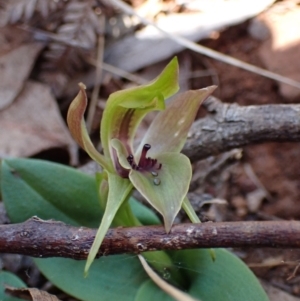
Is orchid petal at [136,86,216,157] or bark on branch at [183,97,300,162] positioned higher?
orchid petal at [136,86,216,157]

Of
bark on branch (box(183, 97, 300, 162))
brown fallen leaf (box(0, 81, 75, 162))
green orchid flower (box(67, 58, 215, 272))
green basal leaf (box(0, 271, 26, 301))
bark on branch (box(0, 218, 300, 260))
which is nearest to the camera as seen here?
bark on branch (box(0, 218, 300, 260))

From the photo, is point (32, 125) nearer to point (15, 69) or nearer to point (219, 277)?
point (15, 69)

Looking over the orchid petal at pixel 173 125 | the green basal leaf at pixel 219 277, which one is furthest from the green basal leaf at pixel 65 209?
the orchid petal at pixel 173 125

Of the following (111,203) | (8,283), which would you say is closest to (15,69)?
(8,283)

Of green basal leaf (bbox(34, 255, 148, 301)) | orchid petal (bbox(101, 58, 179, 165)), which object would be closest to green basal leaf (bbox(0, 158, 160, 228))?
green basal leaf (bbox(34, 255, 148, 301))

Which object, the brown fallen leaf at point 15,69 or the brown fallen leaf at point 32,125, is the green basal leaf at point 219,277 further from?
the brown fallen leaf at point 15,69

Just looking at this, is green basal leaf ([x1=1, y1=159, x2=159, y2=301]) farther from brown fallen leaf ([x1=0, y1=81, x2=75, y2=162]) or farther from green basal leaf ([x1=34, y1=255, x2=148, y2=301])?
brown fallen leaf ([x1=0, y1=81, x2=75, y2=162])
